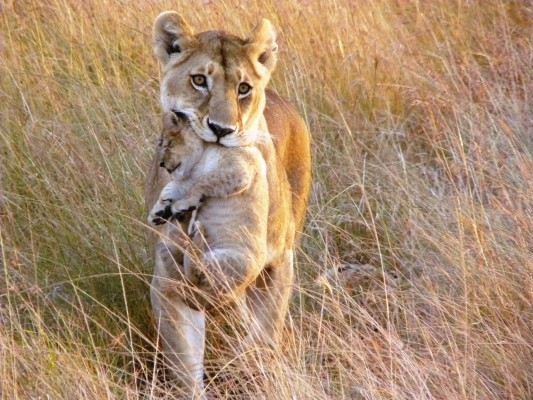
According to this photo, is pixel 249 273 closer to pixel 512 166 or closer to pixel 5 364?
pixel 5 364

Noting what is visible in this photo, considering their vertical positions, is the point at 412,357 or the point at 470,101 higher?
the point at 412,357

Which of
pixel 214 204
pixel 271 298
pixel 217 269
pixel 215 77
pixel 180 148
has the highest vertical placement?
pixel 215 77

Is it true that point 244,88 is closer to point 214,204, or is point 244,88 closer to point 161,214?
point 214,204

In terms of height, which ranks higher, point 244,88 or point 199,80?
point 199,80

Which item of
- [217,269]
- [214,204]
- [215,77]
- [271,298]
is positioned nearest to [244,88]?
[215,77]

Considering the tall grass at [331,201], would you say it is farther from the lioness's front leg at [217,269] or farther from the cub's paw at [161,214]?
the cub's paw at [161,214]

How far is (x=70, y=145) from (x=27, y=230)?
62 centimetres

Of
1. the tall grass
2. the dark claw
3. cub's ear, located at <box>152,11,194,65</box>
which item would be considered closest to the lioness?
cub's ear, located at <box>152,11,194,65</box>

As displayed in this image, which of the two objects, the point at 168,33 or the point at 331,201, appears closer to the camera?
the point at 168,33

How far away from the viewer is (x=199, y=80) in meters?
4.78

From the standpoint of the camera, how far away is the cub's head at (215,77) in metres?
4.67

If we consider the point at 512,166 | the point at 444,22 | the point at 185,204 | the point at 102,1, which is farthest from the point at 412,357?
the point at 444,22

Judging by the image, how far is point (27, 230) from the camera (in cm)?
627

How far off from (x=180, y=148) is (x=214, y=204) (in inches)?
9.4
